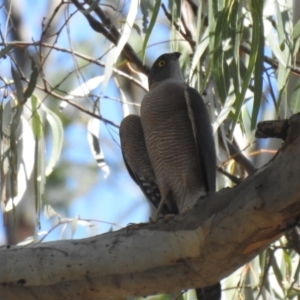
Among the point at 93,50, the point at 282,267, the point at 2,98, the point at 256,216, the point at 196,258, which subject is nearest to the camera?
the point at 256,216

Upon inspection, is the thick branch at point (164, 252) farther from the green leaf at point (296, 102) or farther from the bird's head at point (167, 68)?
the bird's head at point (167, 68)

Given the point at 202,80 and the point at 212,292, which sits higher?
the point at 202,80

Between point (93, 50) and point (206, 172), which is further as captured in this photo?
point (93, 50)

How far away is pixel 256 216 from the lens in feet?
6.72

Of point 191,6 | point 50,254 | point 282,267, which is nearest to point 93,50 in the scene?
point 191,6

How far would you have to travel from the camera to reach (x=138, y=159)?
144 inches

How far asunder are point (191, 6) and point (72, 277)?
2.19m

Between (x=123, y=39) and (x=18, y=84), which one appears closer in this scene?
(x=123, y=39)

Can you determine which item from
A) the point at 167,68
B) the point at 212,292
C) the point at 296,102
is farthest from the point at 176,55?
the point at 212,292

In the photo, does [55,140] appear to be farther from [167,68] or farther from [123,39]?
[123,39]

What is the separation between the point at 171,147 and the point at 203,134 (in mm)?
217

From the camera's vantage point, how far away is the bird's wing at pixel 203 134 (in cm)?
329

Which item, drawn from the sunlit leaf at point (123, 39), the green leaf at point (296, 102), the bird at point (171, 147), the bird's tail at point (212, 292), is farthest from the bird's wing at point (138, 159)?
the bird's tail at point (212, 292)

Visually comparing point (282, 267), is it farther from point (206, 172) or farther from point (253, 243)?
point (253, 243)
